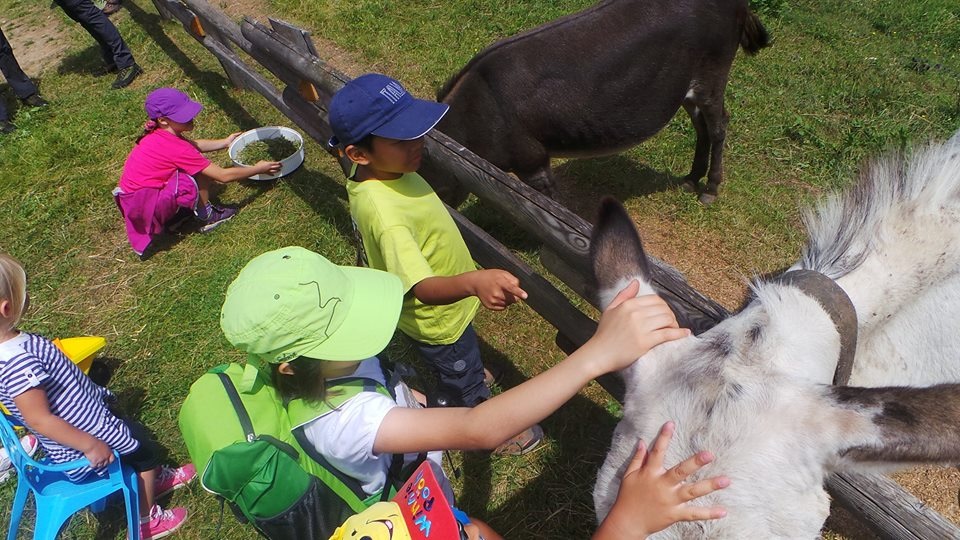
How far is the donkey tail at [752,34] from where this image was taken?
488cm

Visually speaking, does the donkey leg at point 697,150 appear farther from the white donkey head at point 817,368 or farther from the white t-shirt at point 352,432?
the white t-shirt at point 352,432

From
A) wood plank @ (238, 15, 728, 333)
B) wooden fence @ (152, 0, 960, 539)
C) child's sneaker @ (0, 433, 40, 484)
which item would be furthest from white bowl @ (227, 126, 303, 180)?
child's sneaker @ (0, 433, 40, 484)

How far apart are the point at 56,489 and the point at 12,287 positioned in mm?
1103

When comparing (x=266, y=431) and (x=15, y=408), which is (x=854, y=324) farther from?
(x=15, y=408)

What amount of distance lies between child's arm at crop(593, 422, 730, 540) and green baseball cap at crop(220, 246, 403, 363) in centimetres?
81

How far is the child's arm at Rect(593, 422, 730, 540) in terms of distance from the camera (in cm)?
126

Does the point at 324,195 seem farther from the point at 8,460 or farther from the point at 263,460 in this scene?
the point at 263,460

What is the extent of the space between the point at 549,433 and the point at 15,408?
2712 millimetres

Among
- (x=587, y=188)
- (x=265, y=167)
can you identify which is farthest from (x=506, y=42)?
(x=265, y=167)

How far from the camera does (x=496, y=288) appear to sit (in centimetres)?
213

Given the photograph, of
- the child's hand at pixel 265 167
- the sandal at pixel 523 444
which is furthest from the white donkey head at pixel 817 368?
the child's hand at pixel 265 167

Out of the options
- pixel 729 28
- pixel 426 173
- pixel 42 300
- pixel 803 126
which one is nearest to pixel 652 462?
pixel 426 173

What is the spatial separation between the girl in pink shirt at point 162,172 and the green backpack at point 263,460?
144 inches

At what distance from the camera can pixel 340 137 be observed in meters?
2.42
